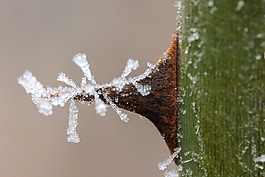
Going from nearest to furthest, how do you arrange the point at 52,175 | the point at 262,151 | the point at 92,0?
the point at 262,151
the point at 52,175
the point at 92,0

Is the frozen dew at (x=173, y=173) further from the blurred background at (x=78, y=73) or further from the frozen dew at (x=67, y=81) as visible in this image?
the blurred background at (x=78, y=73)

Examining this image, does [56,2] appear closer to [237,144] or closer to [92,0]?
[92,0]

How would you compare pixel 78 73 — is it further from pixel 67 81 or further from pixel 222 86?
pixel 222 86

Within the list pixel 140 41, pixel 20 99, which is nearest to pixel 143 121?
pixel 140 41

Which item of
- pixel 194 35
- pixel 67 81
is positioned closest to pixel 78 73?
pixel 67 81

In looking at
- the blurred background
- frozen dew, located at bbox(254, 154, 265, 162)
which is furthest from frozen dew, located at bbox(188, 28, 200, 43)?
the blurred background

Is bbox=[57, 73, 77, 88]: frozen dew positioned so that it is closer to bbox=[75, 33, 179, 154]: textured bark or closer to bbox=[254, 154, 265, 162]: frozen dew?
bbox=[75, 33, 179, 154]: textured bark

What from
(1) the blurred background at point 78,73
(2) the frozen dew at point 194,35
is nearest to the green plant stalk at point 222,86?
(2) the frozen dew at point 194,35
